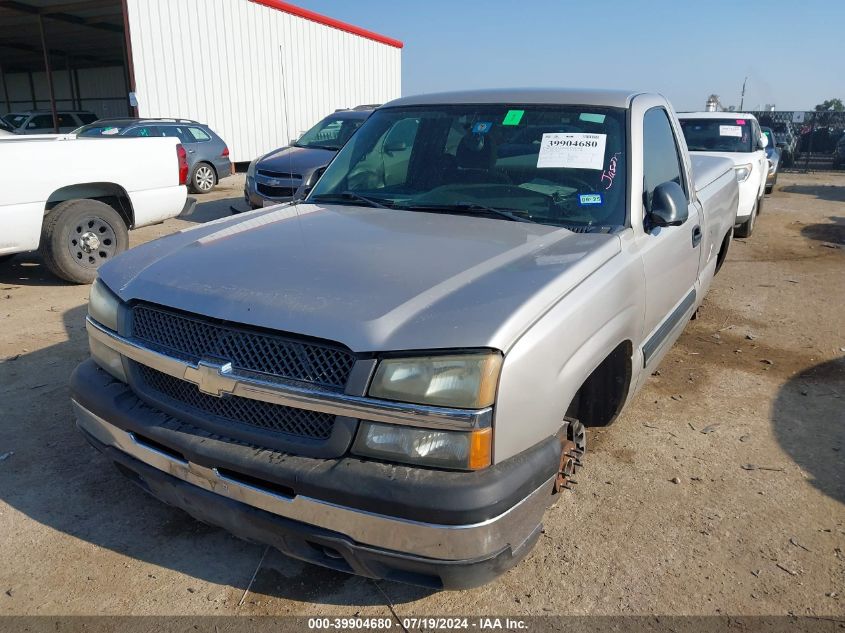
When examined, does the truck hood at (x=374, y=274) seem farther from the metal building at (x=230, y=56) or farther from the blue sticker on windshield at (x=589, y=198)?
the metal building at (x=230, y=56)

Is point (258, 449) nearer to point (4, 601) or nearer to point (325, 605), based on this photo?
point (325, 605)

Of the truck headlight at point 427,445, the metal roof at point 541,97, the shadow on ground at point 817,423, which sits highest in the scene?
the metal roof at point 541,97

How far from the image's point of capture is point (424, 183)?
3.52 metres

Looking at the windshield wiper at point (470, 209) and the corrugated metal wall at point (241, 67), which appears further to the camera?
the corrugated metal wall at point (241, 67)

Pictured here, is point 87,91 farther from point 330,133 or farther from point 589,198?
point 589,198

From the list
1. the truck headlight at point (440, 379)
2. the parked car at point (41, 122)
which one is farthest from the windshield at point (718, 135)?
the parked car at point (41, 122)

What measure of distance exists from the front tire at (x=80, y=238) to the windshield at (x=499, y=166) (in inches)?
154

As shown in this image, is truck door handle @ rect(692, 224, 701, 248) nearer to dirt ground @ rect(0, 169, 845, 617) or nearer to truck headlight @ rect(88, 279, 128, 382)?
dirt ground @ rect(0, 169, 845, 617)

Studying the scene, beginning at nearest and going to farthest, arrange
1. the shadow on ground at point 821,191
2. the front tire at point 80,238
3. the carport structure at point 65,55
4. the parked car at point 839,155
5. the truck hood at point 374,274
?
1. the truck hood at point 374,274
2. the front tire at point 80,238
3. the shadow on ground at point 821,191
4. the carport structure at point 65,55
5. the parked car at point 839,155

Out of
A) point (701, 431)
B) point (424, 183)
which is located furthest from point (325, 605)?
point (701, 431)

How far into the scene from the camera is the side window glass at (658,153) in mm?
3377

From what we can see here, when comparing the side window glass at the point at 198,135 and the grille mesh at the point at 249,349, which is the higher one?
the side window glass at the point at 198,135

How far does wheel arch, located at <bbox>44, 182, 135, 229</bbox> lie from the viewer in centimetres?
653

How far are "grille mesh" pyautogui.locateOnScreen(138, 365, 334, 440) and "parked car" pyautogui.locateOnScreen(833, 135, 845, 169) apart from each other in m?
24.0
